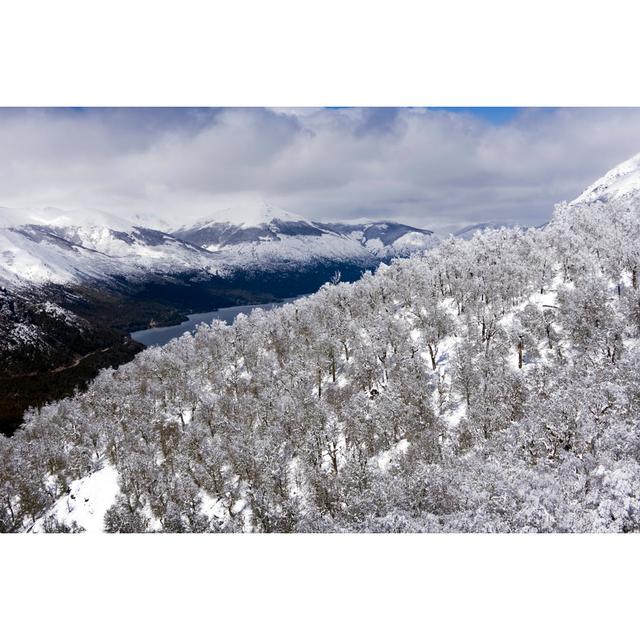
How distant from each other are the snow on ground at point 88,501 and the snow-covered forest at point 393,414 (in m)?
0.25

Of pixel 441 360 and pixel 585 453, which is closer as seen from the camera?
pixel 585 453

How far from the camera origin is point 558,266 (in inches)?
2064

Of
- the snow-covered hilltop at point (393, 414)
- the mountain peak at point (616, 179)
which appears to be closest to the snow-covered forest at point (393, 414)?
the snow-covered hilltop at point (393, 414)

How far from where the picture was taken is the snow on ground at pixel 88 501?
21506mm

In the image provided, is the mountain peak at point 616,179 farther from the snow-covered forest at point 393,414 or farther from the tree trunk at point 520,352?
the tree trunk at point 520,352

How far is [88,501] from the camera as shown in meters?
28.1

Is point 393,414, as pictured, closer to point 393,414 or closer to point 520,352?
point 393,414

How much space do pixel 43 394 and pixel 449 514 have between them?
62233 millimetres

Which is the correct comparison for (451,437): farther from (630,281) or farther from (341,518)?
(630,281)

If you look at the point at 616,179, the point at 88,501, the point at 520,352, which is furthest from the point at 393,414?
Result: the point at 616,179

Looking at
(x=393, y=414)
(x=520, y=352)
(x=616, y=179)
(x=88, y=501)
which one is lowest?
(x=88, y=501)

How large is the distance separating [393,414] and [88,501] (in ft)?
72.9
